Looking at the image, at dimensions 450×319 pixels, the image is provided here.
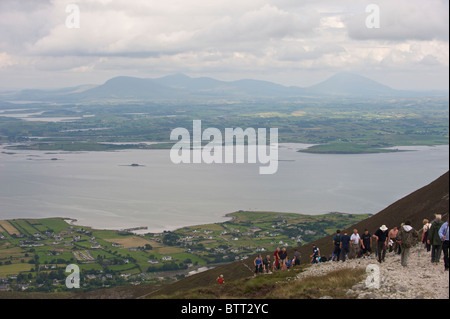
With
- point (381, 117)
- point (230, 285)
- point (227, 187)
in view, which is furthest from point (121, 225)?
point (381, 117)

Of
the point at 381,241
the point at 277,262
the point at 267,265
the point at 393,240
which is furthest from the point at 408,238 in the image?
the point at 277,262

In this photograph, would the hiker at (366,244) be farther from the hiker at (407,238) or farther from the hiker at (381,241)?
the hiker at (407,238)

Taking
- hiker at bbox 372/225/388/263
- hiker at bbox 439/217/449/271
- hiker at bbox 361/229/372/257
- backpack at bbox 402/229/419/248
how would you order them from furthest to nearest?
1. hiker at bbox 361/229/372/257
2. hiker at bbox 372/225/388/263
3. backpack at bbox 402/229/419/248
4. hiker at bbox 439/217/449/271

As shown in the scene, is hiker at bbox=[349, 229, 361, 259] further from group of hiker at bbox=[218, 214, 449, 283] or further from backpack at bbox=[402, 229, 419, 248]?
backpack at bbox=[402, 229, 419, 248]

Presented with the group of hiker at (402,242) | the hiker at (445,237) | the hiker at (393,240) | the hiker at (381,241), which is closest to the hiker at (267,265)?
the group of hiker at (402,242)

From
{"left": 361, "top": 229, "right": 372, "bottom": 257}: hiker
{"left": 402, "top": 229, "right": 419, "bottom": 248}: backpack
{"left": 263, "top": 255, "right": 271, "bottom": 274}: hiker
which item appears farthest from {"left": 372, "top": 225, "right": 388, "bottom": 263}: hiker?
{"left": 263, "top": 255, "right": 271, "bottom": 274}: hiker
